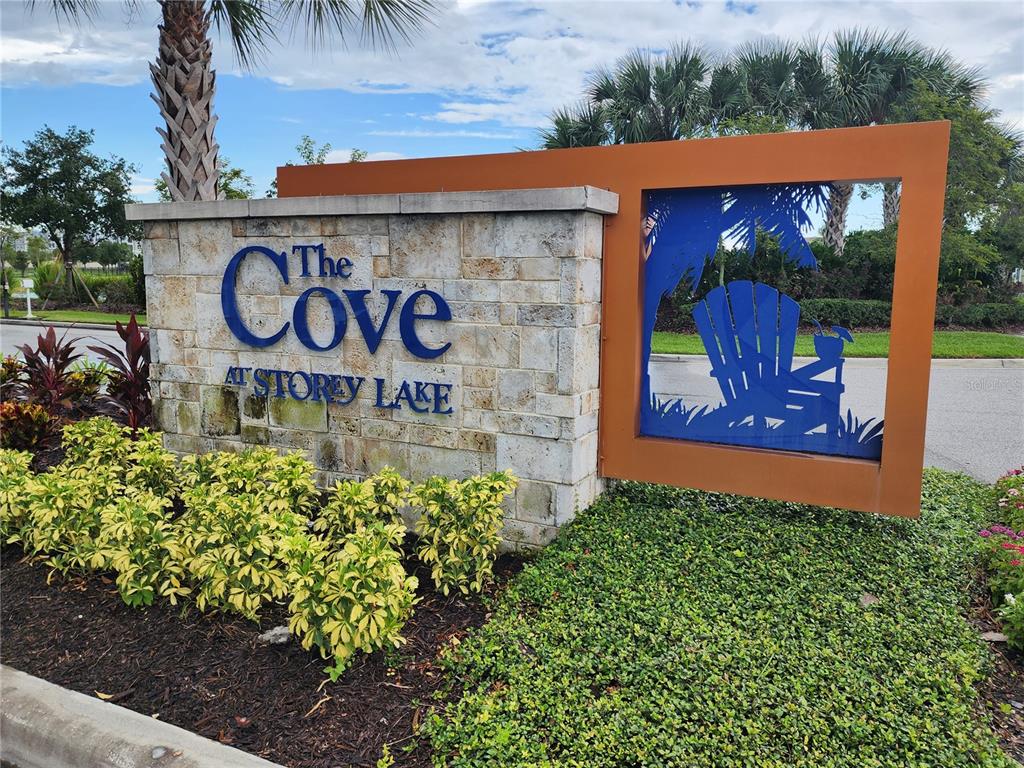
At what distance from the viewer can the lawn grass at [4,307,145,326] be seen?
24.5 m

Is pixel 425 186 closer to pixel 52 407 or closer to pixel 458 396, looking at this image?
pixel 458 396

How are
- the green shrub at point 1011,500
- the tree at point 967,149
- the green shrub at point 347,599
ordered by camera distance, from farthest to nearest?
the tree at point 967,149
the green shrub at point 1011,500
the green shrub at point 347,599

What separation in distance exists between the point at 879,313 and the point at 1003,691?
15273 millimetres

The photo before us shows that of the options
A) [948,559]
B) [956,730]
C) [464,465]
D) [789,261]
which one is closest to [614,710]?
[956,730]

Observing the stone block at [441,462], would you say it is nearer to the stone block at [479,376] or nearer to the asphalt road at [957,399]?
the stone block at [479,376]

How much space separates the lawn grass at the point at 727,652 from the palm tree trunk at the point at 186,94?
23.6 ft

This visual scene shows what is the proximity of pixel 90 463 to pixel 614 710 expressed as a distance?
171 inches

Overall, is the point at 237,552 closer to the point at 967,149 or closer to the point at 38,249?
the point at 967,149

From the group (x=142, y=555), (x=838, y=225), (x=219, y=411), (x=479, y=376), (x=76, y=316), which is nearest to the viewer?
(x=142, y=555)

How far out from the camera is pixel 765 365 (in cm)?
516

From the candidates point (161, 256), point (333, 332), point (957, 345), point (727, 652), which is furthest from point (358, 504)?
point (957, 345)

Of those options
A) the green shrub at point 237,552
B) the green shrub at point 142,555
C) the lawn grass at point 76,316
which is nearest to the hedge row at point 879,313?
the green shrub at point 237,552

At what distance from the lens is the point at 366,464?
19.0 ft

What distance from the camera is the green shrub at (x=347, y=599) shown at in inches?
142
